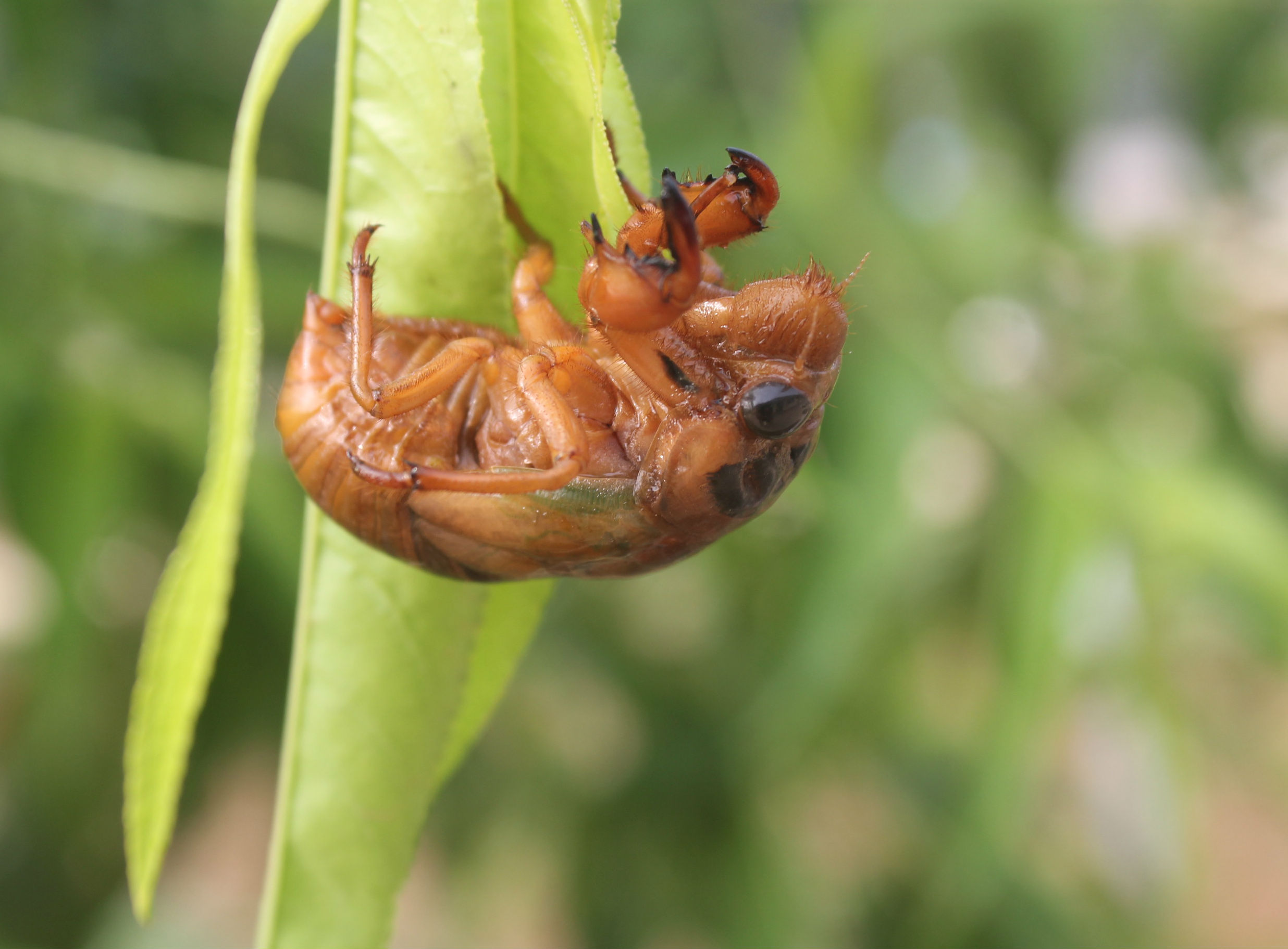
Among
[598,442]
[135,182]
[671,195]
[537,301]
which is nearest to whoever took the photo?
[671,195]

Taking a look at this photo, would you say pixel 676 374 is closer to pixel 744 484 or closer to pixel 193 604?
pixel 744 484

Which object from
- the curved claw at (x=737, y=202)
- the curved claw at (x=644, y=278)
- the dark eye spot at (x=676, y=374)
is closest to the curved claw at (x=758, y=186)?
the curved claw at (x=737, y=202)

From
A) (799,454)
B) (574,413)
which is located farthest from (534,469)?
(799,454)

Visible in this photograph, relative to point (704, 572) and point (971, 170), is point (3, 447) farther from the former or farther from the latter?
point (971, 170)

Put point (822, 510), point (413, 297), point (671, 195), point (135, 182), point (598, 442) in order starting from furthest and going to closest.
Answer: point (822, 510)
point (135, 182)
point (598, 442)
point (413, 297)
point (671, 195)

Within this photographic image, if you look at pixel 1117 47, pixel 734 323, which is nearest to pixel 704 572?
pixel 734 323

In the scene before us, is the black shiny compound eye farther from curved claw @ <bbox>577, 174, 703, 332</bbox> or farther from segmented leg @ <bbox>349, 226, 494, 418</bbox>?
segmented leg @ <bbox>349, 226, 494, 418</bbox>

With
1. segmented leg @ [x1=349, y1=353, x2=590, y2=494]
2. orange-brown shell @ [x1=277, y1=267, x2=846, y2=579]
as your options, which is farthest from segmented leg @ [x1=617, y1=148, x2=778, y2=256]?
segmented leg @ [x1=349, y1=353, x2=590, y2=494]

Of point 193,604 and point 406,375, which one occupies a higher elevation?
point 406,375
